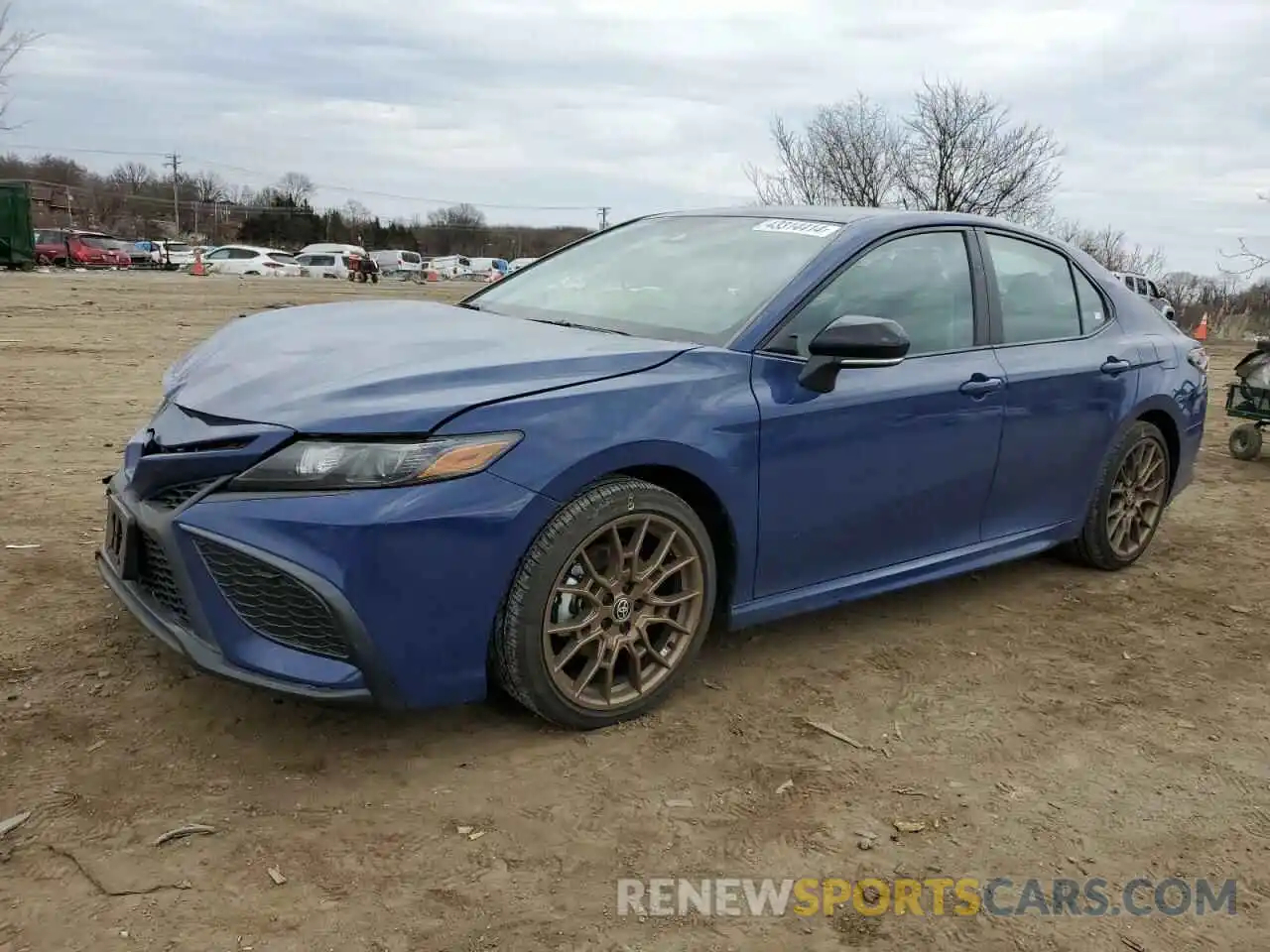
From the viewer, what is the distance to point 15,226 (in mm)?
29531

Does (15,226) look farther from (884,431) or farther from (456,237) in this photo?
(456,237)

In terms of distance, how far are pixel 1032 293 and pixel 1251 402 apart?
15.3ft

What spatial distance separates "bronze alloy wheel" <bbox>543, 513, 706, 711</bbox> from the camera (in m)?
2.95

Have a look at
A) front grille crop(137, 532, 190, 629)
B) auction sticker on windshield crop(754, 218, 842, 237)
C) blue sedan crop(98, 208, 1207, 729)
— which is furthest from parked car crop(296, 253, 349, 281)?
front grille crop(137, 532, 190, 629)

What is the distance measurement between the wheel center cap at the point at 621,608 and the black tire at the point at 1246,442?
23.0 feet

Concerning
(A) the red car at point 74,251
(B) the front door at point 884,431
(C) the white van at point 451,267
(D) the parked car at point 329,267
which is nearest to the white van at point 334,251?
(D) the parked car at point 329,267

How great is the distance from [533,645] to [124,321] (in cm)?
1444

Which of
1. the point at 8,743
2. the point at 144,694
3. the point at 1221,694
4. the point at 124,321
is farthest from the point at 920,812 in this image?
the point at 124,321

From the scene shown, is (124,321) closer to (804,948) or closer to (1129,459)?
(1129,459)

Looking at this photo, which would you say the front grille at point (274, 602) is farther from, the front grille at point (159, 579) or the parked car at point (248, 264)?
the parked car at point (248, 264)

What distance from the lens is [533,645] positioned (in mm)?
2852

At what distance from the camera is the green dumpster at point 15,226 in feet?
94.8

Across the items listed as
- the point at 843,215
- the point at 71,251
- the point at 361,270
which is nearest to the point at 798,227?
the point at 843,215

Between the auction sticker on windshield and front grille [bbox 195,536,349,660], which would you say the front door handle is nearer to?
the auction sticker on windshield
